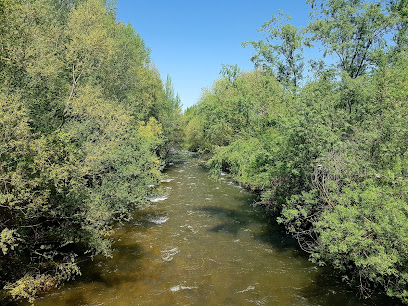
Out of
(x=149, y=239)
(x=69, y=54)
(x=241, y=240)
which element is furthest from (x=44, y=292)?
(x=69, y=54)

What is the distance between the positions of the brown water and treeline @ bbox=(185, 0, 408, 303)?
158 centimetres

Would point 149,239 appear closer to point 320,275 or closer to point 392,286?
point 320,275

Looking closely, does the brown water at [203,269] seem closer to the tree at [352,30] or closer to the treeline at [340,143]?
the treeline at [340,143]

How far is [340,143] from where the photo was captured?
46.4ft

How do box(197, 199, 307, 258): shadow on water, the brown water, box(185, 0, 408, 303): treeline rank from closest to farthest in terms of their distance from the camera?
box(185, 0, 408, 303): treeline
the brown water
box(197, 199, 307, 258): shadow on water

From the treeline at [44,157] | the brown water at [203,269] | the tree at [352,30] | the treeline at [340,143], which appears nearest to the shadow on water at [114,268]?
the brown water at [203,269]

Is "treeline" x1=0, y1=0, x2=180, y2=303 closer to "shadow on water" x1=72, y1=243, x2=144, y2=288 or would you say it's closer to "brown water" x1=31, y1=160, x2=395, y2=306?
"shadow on water" x1=72, y1=243, x2=144, y2=288

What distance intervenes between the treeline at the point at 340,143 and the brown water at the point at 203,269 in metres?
1.58

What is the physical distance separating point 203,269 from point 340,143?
10549 millimetres

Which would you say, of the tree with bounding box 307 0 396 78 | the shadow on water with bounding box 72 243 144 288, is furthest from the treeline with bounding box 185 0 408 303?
the shadow on water with bounding box 72 243 144 288

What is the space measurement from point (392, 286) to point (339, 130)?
28.3 feet

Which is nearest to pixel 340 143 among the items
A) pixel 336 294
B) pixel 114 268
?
pixel 336 294

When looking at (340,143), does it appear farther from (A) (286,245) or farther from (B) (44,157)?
(B) (44,157)

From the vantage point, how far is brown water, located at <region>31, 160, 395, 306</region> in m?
12.5
